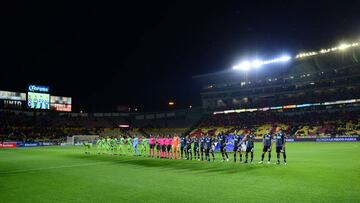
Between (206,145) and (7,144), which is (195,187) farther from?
(7,144)

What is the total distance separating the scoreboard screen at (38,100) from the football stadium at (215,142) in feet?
0.72

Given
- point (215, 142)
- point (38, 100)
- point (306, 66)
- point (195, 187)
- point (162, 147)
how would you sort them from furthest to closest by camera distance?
1. point (306, 66)
2. point (38, 100)
3. point (162, 147)
4. point (215, 142)
5. point (195, 187)

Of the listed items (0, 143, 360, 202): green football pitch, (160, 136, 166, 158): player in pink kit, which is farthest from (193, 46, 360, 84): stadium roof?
(0, 143, 360, 202): green football pitch

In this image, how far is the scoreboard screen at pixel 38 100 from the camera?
255ft

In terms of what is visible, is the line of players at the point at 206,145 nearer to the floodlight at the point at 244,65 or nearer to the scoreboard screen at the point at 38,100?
the scoreboard screen at the point at 38,100

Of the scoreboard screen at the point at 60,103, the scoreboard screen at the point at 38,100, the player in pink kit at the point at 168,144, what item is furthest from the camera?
the scoreboard screen at the point at 60,103

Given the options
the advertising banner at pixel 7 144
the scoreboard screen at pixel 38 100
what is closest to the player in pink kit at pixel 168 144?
the advertising banner at pixel 7 144

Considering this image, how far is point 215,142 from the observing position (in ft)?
97.7

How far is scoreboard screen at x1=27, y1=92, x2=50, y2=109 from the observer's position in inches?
3061

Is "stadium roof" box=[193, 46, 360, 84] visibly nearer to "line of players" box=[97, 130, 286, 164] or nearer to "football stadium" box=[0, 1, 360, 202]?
"football stadium" box=[0, 1, 360, 202]

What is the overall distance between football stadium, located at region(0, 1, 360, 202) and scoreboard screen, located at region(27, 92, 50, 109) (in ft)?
0.72

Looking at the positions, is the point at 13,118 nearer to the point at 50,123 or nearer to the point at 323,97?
the point at 50,123

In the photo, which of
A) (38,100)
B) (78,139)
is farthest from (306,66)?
(38,100)

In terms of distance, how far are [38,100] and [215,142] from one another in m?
61.0
